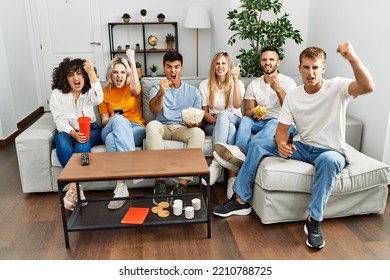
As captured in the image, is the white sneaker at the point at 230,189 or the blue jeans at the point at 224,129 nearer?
the white sneaker at the point at 230,189

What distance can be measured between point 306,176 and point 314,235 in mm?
351

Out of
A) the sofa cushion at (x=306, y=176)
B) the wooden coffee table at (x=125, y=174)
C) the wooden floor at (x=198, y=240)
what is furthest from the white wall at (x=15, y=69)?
the sofa cushion at (x=306, y=176)

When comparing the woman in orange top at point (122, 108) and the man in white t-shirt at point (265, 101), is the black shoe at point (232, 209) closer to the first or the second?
the man in white t-shirt at point (265, 101)

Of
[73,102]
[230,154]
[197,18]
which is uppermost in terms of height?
[197,18]

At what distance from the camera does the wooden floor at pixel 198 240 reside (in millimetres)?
2129

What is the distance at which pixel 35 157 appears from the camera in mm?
2793

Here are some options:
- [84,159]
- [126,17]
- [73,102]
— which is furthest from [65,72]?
[126,17]

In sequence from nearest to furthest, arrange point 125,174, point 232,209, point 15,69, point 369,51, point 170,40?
point 125,174
point 232,209
point 369,51
point 15,69
point 170,40

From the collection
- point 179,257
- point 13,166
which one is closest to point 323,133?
point 179,257

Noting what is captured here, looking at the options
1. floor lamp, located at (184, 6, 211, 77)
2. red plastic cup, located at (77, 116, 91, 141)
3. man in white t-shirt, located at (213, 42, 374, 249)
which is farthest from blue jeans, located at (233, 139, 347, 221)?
floor lamp, located at (184, 6, 211, 77)

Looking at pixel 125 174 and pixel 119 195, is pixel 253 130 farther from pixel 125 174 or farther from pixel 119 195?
pixel 125 174

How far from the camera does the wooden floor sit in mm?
2129
